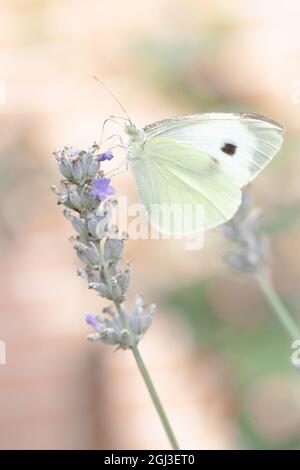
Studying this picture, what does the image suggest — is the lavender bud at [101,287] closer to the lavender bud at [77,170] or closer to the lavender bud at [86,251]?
the lavender bud at [86,251]

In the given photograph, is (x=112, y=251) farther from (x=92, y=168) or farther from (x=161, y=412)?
(x=161, y=412)

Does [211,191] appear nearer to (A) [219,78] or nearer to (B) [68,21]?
(A) [219,78]

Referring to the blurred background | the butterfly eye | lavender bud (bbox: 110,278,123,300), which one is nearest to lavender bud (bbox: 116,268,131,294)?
lavender bud (bbox: 110,278,123,300)

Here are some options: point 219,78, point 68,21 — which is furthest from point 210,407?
point 68,21

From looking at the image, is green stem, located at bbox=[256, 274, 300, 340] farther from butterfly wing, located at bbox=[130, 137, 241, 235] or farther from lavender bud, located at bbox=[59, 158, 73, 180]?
lavender bud, located at bbox=[59, 158, 73, 180]

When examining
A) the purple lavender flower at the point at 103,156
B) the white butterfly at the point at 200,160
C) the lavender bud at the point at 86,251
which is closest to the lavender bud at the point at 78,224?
the lavender bud at the point at 86,251

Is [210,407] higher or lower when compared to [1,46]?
lower
